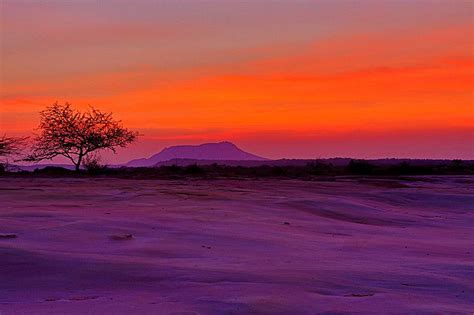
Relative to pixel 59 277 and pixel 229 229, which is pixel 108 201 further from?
pixel 59 277

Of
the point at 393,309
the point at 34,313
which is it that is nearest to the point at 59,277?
the point at 34,313

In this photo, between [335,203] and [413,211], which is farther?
[413,211]

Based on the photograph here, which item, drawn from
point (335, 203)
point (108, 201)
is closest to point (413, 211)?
point (335, 203)

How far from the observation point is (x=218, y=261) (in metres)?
7.48

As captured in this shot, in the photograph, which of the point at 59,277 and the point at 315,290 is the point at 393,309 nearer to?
the point at 315,290

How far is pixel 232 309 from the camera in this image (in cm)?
532

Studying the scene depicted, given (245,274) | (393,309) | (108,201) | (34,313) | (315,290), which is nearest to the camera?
Result: (34,313)

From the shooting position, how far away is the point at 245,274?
670cm

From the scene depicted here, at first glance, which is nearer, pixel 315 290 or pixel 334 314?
pixel 334 314

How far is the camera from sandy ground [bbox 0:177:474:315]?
18.4 ft

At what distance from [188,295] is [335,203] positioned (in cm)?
1105

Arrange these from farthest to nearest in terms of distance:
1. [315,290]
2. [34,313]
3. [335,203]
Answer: [335,203], [315,290], [34,313]

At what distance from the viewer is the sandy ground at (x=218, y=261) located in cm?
562

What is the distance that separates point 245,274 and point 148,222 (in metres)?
3.94
